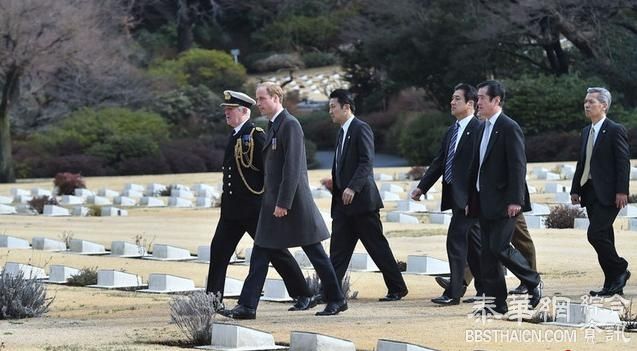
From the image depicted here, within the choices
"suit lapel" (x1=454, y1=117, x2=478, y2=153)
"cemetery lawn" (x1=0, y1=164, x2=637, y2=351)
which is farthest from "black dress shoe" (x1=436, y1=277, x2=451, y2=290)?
"suit lapel" (x1=454, y1=117, x2=478, y2=153)

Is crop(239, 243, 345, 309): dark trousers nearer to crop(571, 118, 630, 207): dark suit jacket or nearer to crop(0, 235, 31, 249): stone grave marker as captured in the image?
crop(571, 118, 630, 207): dark suit jacket

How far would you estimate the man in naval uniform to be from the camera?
11.6 metres

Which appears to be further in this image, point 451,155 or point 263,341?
point 451,155

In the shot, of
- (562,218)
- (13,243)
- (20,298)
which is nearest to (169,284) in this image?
(20,298)

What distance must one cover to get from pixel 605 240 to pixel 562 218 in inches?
292

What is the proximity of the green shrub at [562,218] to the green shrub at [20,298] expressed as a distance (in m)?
8.96

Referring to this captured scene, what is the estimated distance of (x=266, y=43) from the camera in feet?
219

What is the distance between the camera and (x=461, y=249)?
1173 cm

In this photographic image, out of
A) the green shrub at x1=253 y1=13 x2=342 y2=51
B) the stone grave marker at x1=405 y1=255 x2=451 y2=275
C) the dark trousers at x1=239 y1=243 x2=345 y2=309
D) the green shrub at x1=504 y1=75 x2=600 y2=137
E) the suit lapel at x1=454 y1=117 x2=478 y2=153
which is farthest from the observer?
the green shrub at x1=253 y1=13 x2=342 y2=51

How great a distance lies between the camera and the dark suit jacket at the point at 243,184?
11.6 meters

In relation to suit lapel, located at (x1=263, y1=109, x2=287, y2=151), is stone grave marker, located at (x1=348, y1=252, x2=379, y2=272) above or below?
below

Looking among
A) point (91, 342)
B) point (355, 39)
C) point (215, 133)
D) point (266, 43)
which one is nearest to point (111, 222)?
point (91, 342)

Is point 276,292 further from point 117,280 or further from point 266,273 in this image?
point 117,280

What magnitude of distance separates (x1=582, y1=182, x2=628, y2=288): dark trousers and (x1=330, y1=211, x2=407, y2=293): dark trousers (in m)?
1.56
